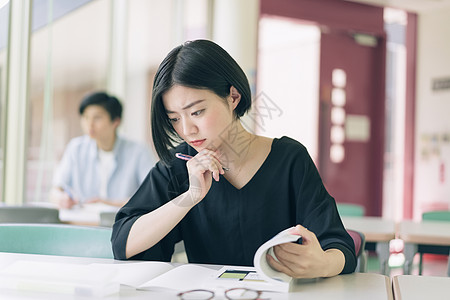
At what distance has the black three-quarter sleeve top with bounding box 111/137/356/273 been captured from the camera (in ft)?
5.04

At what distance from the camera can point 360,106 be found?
6113mm

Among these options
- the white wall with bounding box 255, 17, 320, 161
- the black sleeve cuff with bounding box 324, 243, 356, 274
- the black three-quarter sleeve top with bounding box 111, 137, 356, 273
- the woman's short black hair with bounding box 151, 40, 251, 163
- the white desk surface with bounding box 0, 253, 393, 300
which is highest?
the white wall with bounding box 255, 17, 320, 161

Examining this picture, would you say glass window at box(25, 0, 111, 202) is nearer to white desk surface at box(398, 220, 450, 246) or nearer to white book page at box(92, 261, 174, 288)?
white desk surface at box(398, 220, 450, 246)

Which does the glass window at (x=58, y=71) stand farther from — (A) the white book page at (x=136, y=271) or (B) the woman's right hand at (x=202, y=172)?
(A) the white book page at (x=136, y=271)

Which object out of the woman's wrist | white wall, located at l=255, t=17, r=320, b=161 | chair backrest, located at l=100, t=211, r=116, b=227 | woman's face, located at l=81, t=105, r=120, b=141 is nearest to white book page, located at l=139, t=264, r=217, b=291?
the woman's wrist

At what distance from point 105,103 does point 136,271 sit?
2515 millimetres

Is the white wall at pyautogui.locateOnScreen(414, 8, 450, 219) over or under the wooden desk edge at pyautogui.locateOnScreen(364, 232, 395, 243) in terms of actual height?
over

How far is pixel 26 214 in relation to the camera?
8.23 feet

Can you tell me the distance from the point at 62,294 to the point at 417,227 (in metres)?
2.13

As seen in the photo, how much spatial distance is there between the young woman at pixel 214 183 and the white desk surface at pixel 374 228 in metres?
1.00

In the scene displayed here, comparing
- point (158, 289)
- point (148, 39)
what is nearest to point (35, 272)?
point (158, 289)

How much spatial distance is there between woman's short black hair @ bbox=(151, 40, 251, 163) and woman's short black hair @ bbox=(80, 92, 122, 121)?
2.14m

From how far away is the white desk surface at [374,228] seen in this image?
96.0 inches

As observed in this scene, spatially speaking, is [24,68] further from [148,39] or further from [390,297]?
[390,297]
